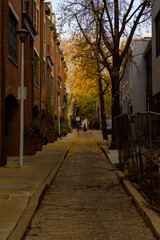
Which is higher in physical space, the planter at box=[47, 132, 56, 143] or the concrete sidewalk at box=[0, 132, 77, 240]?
the planter at box=[47, 132, 56, 143]

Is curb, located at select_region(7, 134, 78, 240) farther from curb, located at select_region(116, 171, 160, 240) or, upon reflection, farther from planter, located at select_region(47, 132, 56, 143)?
planter, located at select_region(47, 132, 56, 143)

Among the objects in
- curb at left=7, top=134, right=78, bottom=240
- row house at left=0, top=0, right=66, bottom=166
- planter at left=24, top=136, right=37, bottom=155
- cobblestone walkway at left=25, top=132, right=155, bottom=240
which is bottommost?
cobblestone walkway at left=25, top=132, right=155, bottom=240

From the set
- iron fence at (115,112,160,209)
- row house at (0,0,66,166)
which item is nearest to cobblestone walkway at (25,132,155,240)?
iron fence at (115,112,160,209)

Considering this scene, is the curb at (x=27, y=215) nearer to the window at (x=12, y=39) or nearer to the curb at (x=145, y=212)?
the curb at (x=145, y=212)

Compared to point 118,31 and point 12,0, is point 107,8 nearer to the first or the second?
point 118,31

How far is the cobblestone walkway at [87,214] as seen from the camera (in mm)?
5029

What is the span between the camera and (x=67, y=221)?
5.72 metres

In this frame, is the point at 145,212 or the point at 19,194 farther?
the point at 19,194

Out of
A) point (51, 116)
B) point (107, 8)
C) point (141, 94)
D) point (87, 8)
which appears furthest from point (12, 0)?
point (141, 94)

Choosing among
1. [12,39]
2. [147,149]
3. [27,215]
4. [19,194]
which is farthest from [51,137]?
[27,215]

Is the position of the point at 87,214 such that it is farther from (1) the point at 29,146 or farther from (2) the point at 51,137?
(2) the point at 51,137

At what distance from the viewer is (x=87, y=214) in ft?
20.4

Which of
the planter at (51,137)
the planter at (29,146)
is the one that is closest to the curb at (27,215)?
the planter at (29,146)

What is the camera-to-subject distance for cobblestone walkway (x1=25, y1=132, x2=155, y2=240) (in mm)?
5029
